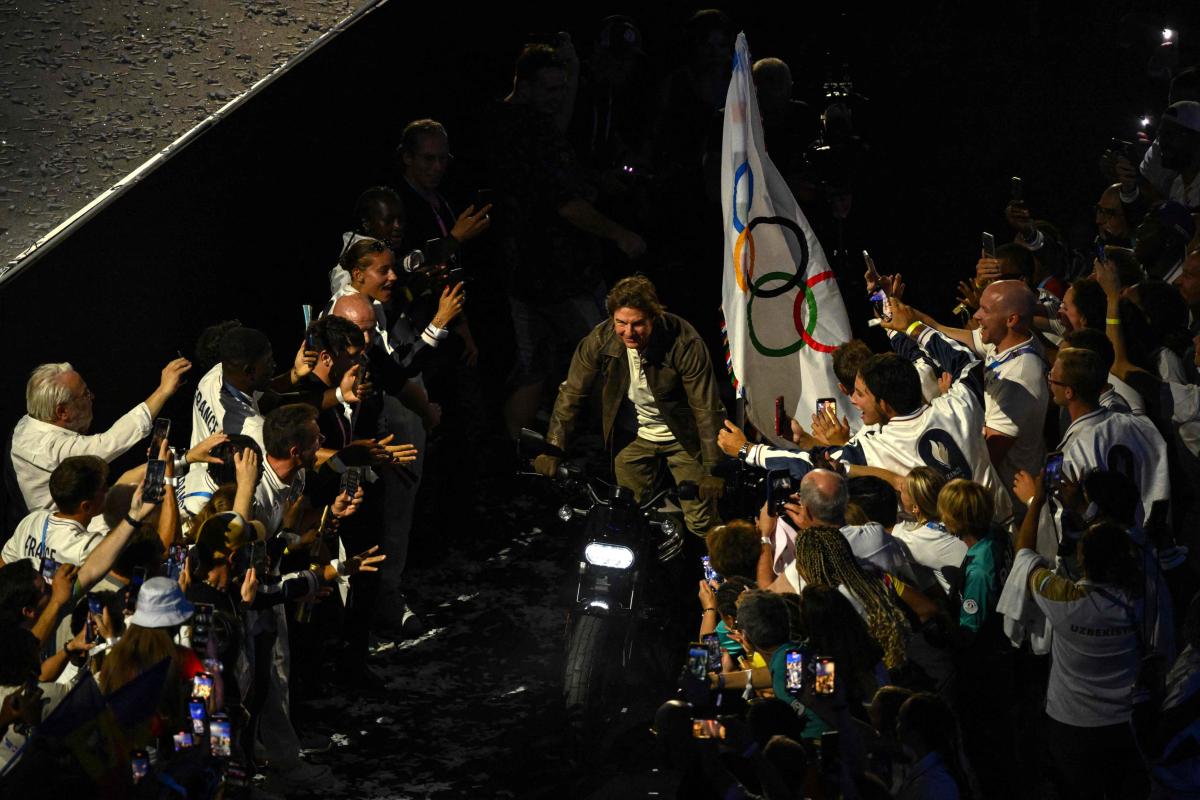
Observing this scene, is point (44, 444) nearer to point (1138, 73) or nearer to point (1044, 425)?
point (1044, 425)

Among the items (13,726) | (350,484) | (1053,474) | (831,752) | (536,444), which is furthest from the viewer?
(536,444)

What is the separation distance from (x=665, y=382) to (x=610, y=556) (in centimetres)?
127

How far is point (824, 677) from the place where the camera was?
5.88 metres

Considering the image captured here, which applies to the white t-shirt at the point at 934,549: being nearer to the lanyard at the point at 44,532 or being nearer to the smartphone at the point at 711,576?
the smartphone at the point at 711,576

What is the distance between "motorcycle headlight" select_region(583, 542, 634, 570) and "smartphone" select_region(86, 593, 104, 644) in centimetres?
234

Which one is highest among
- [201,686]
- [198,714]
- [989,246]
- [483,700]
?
[989,246]

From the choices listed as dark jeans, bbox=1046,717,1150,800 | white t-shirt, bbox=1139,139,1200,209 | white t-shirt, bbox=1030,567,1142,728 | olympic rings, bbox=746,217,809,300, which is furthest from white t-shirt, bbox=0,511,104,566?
white t-shirt, bbox=1139,139,1200,209

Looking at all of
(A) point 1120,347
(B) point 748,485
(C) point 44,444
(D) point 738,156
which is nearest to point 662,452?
(B) point 748,485

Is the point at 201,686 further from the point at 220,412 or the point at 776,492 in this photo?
the point at 776,492

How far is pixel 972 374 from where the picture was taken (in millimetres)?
8078

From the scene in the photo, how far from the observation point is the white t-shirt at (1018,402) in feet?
27.1

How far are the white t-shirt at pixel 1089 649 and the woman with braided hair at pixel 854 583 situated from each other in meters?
0.61

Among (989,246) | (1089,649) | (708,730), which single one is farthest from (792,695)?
(989,246)

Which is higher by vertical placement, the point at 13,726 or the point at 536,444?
the point at 536,444
